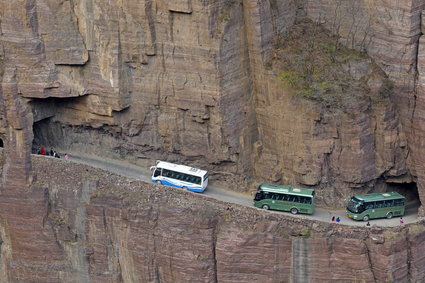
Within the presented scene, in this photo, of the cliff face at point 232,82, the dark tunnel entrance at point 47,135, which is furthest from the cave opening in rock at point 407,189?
the dark tunnel entrance at point 47,135

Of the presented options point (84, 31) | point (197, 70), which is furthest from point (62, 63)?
point (197, 70)

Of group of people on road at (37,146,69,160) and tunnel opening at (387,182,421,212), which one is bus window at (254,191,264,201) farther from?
group of people on road at (37,146,69,160)

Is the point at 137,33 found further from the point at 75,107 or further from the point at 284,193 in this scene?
the point at 284,193

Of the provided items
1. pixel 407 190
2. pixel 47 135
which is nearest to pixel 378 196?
pixel 407 190

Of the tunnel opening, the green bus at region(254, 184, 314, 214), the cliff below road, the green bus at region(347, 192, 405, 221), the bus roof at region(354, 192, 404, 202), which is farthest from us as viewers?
the tunnel opening

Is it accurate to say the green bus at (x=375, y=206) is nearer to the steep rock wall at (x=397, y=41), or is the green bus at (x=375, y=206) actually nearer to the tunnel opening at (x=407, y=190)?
the steep rock wall at (x=397, y=41)

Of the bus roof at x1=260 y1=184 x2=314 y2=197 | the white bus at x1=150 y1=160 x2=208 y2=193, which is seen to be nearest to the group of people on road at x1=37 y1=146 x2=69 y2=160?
the white bus at x1=150 y1=160 x2=208 y2=193
